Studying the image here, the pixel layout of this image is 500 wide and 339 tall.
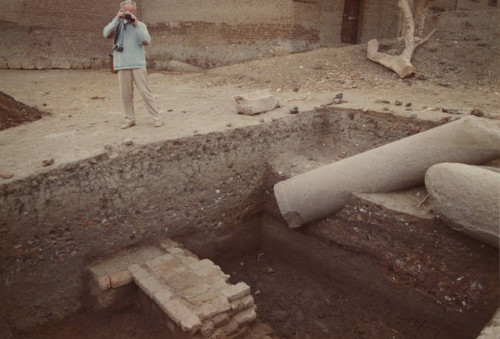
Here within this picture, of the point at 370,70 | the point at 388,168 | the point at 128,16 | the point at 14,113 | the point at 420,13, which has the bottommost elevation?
the point at 388,168

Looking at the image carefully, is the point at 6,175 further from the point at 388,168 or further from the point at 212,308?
the point at 388,168

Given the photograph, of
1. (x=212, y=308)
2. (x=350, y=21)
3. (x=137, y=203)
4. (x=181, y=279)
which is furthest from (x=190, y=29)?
(x=212, y=308)

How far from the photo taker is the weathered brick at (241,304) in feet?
10.7

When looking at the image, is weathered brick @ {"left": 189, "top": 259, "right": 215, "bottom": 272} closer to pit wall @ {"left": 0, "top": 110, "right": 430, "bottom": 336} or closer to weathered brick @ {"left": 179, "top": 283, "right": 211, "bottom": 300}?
weathered brick @ {"left": 179, "top": 283, "right": 211, "bottom": 300}

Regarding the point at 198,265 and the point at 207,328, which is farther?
the point at 198,265

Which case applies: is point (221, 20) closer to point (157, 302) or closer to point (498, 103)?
point (498, 103)

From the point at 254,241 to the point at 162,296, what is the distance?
7.67ft

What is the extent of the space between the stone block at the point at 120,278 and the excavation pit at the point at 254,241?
0.25m

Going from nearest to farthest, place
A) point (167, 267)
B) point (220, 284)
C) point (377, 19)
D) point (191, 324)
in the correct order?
point (191, 324) < point (220, 284) < point (167, 267) < point (377, 19)

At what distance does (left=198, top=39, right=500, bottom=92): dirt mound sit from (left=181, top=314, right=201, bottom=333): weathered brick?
5.56 m

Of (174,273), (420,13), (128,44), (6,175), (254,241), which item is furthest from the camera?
(420,13)

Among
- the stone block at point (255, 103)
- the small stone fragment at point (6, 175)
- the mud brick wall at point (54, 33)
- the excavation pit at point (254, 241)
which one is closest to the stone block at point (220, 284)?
the excavation pit at point (254, 241)

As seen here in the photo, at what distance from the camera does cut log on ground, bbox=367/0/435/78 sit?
7602 mm

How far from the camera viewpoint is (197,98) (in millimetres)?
6898
